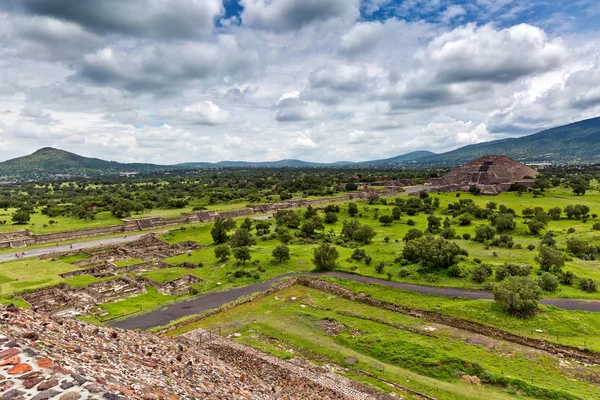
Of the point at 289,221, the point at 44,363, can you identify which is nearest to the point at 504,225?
the point at 289,221

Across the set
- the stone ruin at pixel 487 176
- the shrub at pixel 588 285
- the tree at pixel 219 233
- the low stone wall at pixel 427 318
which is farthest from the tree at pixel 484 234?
the stone ruin at pixel 487 176

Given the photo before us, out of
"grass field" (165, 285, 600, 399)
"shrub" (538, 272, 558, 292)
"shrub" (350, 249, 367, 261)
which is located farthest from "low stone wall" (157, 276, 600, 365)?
"shrub" (538, 272, 558, 292)

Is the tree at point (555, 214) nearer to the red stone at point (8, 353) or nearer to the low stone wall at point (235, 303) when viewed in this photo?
the low stone wall at point (235, 303)

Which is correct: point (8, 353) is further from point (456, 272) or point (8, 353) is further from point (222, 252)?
point (222, 252)

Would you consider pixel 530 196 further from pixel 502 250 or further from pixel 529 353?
pixel 529 353

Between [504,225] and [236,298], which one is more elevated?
[504,225]

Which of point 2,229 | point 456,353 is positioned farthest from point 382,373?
point 2,229

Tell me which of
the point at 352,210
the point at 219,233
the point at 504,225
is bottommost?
the point at 504,225
